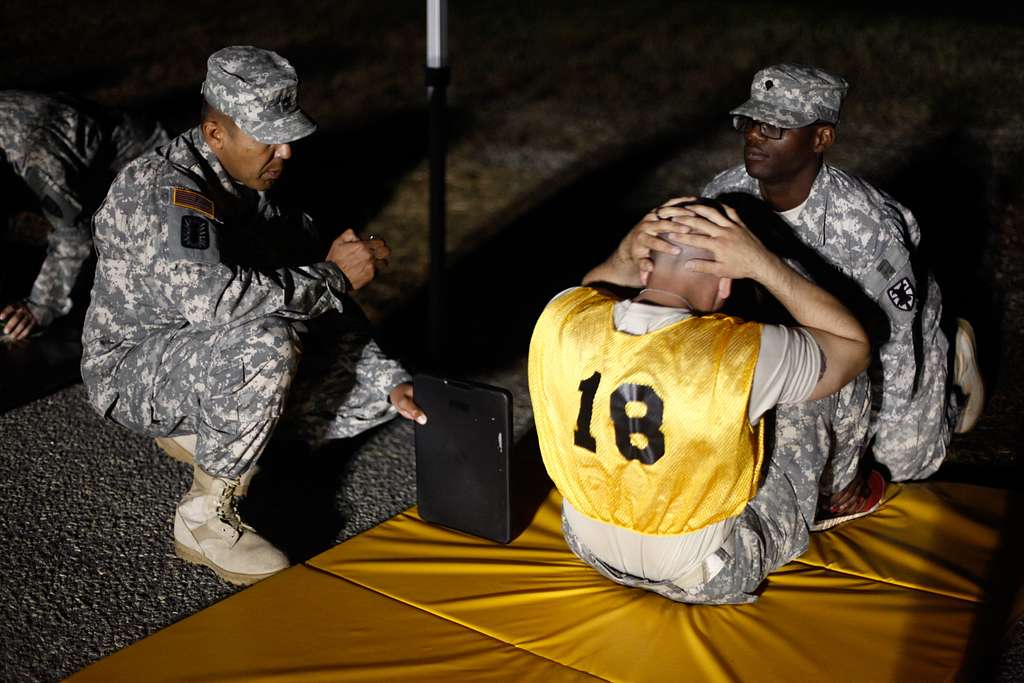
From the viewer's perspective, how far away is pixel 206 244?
3.23 m

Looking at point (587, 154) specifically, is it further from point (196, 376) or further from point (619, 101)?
point (196, 376)

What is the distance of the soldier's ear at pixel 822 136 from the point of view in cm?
365

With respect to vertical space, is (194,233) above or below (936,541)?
above

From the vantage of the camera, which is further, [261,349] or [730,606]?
[261,349]

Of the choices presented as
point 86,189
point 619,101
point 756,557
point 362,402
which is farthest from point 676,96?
point 756,557

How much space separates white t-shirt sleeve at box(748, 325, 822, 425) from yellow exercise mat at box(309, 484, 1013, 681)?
585mm

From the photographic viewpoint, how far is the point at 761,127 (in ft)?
12.0

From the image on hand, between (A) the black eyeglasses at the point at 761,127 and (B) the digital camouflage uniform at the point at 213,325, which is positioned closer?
(B) the digital camouflage uniform at the point at 213,325

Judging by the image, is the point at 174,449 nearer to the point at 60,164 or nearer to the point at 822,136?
the point at 60,164

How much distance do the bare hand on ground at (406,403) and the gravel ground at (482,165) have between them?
0.37 metres

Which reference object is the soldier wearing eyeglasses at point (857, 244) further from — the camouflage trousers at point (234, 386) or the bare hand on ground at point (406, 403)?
the camouflage trousers at point (234, 386)

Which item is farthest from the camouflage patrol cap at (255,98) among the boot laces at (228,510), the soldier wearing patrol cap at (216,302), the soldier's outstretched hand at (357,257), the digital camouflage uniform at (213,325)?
the boot laces at (228,510)

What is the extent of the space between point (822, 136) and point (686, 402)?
4.84ft

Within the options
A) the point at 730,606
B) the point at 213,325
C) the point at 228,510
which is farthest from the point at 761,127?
the point at 228,510
